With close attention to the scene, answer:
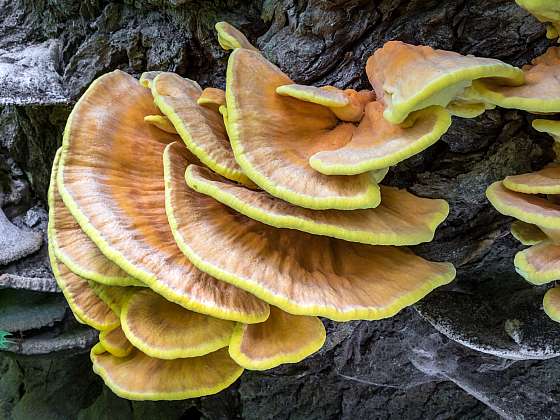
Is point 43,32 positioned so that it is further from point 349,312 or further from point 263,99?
point 349,312

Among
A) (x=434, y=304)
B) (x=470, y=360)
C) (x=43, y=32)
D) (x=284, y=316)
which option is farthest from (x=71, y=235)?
(x=470, y=360)

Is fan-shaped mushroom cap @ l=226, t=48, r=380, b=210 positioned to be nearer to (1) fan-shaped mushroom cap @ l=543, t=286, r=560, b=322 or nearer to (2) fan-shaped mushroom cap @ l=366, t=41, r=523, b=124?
(2) fan-shaped mushroom cap @ l=366, t=41, r=523, b=124

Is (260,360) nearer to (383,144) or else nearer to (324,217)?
(324,217)

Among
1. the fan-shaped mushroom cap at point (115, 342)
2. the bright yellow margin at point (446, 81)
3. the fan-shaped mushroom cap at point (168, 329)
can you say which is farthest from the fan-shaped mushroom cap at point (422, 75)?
the fan-shaped mushroom cap at point (115, 342)

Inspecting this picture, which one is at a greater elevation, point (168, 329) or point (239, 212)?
point (239, 212)

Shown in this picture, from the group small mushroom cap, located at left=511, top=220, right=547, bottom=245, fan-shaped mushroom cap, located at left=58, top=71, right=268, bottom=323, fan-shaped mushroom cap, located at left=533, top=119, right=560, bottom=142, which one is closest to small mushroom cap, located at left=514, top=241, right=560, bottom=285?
small mushroom cap, located at left=511, top=220, right=547, bottom=245

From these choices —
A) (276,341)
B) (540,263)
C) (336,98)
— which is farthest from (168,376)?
(540,263)
